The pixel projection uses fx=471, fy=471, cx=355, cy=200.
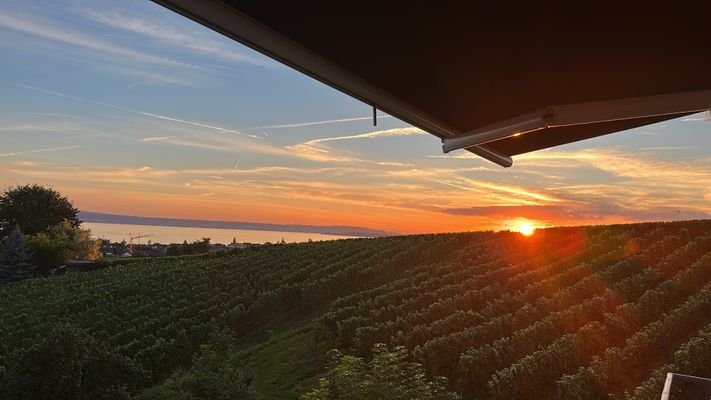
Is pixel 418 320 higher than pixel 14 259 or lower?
higher

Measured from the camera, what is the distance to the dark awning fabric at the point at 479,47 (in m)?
1.34

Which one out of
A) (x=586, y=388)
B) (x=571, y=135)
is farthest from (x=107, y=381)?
(x=571, y=135)

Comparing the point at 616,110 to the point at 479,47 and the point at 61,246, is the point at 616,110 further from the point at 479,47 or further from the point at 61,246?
the point at 61,246

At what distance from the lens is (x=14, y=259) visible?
155 feet

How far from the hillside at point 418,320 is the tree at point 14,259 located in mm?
15483

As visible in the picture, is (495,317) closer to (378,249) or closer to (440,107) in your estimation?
(440,107)

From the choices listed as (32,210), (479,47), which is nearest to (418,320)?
(479,47)

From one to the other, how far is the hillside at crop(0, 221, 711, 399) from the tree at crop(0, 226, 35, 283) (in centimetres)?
1548

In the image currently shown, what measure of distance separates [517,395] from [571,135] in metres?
9.65

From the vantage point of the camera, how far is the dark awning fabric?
134 centimetres

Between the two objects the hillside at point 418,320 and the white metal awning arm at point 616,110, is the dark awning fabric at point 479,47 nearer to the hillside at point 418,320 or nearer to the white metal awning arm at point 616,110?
the white metal awning arm at point 616,110

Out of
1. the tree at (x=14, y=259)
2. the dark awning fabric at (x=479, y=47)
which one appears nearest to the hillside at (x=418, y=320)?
the dark awning fabric at (x=479, y=47)

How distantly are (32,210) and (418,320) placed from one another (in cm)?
6198

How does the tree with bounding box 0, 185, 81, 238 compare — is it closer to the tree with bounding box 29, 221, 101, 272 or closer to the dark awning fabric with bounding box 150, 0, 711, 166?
the tree with bounding box 29, 221, 101, 272
